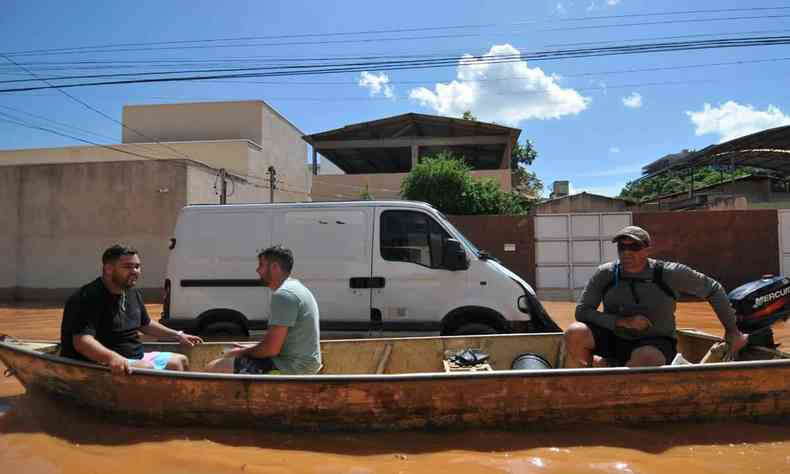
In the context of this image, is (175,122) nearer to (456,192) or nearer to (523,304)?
(456,192)

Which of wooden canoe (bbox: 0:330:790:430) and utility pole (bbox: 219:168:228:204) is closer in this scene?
wooden canoe (bbox: 0:330:790:430)

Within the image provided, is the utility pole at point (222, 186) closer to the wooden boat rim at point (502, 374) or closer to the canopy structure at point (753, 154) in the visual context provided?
the wooden boat rim at point (502, 374)

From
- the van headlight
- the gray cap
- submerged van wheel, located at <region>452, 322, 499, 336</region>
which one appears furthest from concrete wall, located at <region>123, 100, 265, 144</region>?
the gray cap

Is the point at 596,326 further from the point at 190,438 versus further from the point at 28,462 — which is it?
the point at 28,462

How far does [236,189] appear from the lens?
A: 18.3m

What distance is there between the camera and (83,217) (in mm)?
14789

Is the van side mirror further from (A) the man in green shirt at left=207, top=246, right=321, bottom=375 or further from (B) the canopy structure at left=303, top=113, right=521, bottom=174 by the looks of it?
(B) the canopy structure at left=303, top=113, right=521, bottom=174

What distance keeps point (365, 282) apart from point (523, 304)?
1.79 m

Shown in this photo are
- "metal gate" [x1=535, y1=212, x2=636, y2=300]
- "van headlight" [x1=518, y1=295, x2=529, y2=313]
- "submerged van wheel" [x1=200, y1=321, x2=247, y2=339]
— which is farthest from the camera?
"metal gate" [x1=535, y1=212, x2=636, y2=300]

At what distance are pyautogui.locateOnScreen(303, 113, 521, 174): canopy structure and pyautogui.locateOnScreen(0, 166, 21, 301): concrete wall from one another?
1395 centimetres

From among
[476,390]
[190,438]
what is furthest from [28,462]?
[476,390]

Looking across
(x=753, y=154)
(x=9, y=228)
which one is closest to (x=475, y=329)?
(x=9, y=228)

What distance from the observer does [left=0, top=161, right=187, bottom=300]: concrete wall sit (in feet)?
48.0

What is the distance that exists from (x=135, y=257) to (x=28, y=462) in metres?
1.46
